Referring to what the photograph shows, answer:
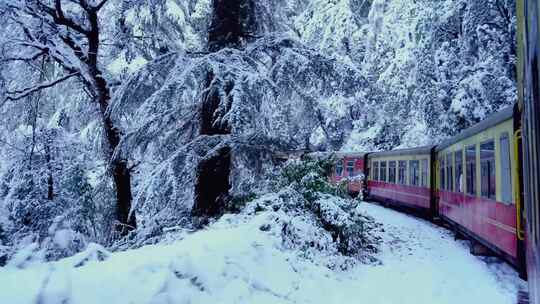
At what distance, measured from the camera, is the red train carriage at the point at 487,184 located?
690 centimetres

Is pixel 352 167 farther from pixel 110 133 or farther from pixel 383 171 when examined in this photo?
pixel 110 133

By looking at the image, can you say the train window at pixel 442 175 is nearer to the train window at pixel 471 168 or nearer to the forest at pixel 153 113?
the forest at pixel 153 113

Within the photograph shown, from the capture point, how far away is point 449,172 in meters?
11.7

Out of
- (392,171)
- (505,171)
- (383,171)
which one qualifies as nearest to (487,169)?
(505,171)

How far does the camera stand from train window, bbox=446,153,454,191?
1133 centimetres

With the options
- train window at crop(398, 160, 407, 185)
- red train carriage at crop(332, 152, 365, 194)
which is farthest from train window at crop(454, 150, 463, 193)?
red train carriage at crop(332, 152, 365, 194)

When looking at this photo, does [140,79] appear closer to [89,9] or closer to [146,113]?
[146,113]

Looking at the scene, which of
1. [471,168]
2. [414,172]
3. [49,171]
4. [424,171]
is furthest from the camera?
[414,172]

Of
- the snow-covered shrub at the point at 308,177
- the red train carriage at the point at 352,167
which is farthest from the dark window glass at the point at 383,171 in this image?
the snow-covered shrub at the point at 308,177

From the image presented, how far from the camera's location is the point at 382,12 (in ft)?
80.4

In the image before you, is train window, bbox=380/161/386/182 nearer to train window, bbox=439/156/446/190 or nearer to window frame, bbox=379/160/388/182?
window frame, bbox=379/160/388/182

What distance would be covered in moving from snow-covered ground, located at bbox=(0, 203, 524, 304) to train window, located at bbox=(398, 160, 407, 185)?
7012 millimetres

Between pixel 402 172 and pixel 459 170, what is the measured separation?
6847mm

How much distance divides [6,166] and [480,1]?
1723cm
